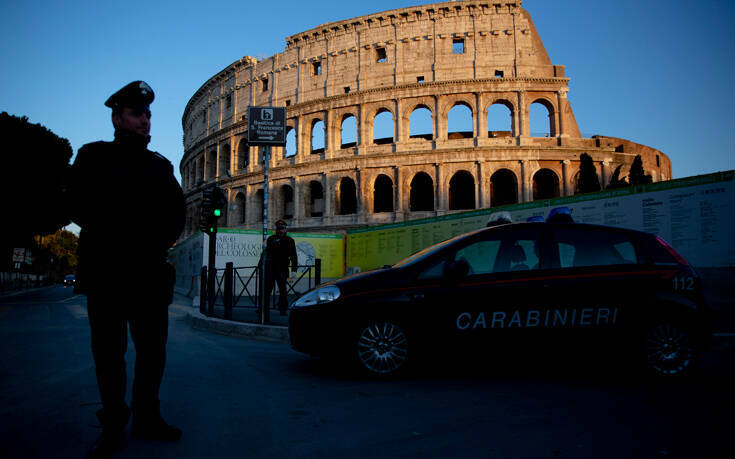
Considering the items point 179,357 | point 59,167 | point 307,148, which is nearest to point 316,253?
point 179,357

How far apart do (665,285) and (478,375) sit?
194 cm

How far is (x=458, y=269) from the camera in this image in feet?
13.1

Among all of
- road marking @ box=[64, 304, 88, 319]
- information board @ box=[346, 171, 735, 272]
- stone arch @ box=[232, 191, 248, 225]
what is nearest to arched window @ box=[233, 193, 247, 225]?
stone arch @ box=[232, 191, 248, 225]

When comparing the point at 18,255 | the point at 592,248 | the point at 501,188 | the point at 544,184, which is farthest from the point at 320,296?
the point at 18,255

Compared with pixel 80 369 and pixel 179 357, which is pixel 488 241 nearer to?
pixel 179 357

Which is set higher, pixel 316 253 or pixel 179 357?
pixel 316 253

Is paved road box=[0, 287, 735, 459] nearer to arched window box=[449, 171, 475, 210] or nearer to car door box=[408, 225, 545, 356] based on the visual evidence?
car door box=[408, 225, 545, 356]

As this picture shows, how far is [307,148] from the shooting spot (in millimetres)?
32625

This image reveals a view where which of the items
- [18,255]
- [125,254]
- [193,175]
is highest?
[193,175]

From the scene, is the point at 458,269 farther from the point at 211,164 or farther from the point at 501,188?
the point at 211,164

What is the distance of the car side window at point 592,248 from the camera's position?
423cm

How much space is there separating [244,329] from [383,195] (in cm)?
2486

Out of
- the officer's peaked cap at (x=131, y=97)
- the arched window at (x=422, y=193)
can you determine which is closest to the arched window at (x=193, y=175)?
the arched window at (x=422, y=193)

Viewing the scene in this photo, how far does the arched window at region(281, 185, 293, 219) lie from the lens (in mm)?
33094
